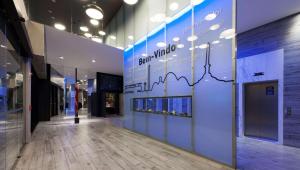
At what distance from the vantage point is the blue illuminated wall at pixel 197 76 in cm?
398

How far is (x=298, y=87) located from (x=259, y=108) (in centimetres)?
167

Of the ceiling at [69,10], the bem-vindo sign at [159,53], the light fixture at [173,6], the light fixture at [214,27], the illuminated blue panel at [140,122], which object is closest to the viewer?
the light fixture at [214,27]

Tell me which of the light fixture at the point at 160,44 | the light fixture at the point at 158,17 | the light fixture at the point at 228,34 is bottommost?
the light fixture at the point at 228,34

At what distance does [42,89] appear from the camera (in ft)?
39.7

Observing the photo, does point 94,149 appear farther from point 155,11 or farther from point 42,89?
point 42,89

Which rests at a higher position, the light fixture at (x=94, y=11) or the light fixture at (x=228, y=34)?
the light fixture at (x=94, y=11)

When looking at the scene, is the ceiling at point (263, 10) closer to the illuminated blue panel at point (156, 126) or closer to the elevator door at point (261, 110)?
the elevator door at point (261, 110)

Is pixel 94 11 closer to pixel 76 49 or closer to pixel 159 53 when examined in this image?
pixel 159 53

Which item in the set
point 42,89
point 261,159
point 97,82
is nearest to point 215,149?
point 261,159

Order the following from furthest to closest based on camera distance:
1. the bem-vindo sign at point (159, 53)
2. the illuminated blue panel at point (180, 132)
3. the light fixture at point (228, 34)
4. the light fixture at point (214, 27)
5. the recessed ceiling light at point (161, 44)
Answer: the recessed ceiling light at point (161, 44), the bem-vindo sign at point (159, 53), the illuminated blue panel at point (180, 132), the light fixture at point (214, 27), the light fixture at point (228, 34)

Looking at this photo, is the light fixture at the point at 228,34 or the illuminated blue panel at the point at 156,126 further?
the illuminated blue panel at the point at 156,126

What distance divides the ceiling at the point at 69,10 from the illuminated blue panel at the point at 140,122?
4803 millimetres

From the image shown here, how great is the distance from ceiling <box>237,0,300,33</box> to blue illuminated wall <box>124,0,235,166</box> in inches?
60.6

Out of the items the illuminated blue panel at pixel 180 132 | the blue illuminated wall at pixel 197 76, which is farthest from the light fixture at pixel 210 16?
the illuminated blue panel at pixel 180 132
